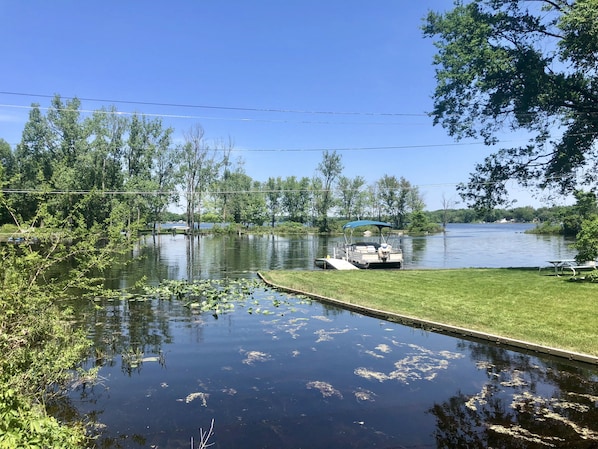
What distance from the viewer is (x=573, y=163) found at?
20312mm

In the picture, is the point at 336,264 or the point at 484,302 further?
the point at 336,264

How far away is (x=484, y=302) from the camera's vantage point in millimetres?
13344

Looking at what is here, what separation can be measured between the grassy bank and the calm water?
1.10 metres

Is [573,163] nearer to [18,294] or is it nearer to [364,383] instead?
[364,383]

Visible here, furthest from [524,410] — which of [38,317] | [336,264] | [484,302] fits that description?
[336,264]

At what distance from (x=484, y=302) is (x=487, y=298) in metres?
0.62

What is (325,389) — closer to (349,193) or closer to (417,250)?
(417,250)

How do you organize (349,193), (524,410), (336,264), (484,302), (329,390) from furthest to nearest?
(349,193), (336,264), (484,302), (329,390), (524,410)

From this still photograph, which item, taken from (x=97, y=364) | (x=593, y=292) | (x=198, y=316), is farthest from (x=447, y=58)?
(x=97, y=364)

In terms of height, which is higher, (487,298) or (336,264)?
(487,298)

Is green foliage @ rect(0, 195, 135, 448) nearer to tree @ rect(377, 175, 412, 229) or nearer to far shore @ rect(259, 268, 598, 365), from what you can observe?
far shore @ rect(259, 268, 598, 365)

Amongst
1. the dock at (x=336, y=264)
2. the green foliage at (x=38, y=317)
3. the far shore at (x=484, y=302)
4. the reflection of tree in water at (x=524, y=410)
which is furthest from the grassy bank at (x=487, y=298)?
the green foliage at (x=38, y=317)

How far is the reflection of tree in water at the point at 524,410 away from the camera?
230 inches

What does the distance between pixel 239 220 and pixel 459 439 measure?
81.8 m
